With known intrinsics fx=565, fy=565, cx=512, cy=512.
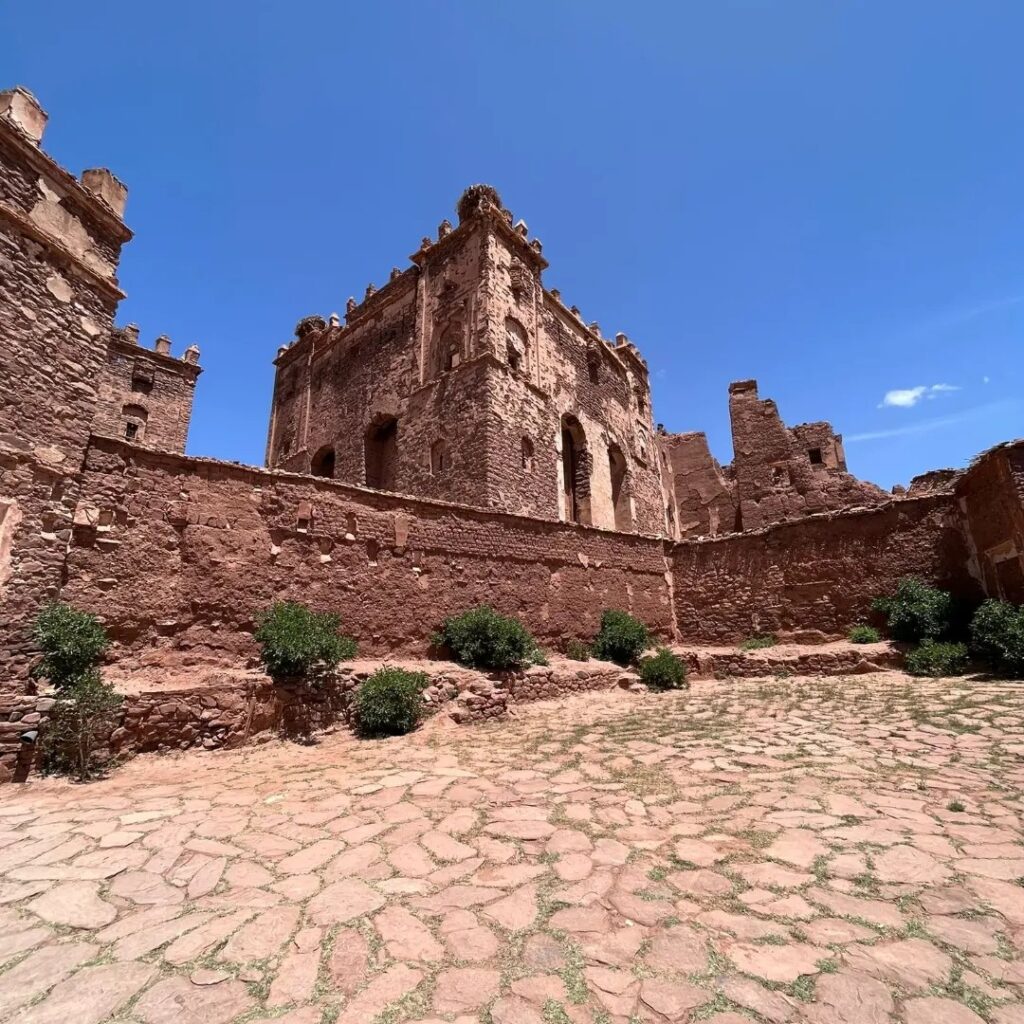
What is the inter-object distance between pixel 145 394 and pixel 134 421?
4.57 ft

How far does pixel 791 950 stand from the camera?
8.93 feet

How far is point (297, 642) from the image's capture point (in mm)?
7707

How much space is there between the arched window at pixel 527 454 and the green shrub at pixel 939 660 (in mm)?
11321

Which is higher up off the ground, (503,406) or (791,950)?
(503,406)

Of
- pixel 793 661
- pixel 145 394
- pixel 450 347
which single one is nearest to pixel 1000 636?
pixel 793 661

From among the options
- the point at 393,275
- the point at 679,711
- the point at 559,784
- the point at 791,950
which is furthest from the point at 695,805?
the point at 393,275

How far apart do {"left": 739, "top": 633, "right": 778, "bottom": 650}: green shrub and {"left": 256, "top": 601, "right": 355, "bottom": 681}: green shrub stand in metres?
9.14

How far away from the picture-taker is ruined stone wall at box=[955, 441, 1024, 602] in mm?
9914

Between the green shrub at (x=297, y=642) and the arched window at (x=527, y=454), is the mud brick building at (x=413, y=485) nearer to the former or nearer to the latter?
the arched window at (x=527, y=454)

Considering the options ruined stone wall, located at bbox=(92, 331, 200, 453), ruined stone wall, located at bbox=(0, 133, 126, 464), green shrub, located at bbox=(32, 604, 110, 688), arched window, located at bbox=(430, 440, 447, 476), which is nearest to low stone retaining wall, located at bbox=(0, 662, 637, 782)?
green shrub, located at bbox=(32, 604, 110, 688)

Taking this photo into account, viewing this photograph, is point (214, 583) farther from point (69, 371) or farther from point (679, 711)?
point (679, 711)

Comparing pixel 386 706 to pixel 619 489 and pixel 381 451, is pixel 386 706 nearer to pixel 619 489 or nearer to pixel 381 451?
pixel 381 451

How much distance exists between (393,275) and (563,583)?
15849 millimetres

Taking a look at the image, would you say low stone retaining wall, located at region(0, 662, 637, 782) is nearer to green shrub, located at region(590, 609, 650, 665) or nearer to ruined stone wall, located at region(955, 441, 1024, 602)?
green shrub, located at region(590, 609, 650, 665)
